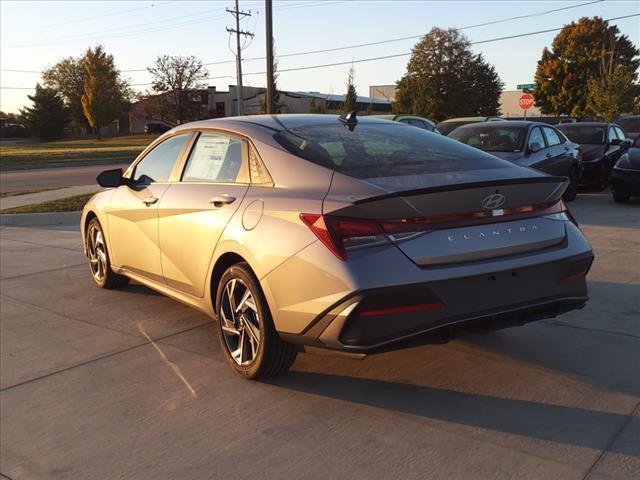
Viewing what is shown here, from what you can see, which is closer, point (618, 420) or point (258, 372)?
point (618, 420)

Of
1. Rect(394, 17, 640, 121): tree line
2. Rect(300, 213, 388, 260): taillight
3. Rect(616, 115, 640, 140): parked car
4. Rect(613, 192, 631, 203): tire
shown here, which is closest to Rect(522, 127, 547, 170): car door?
Rect(613, 192, 631, 203): tire

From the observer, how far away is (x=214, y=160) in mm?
4441

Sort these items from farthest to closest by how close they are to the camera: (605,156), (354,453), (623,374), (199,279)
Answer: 1. (605,156)
2. (199,279)
3. (623,374)
4. (354,453)

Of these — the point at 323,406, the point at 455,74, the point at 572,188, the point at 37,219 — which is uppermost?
the point at 455,74

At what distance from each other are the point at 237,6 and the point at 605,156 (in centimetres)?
4128

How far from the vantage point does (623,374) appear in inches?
146

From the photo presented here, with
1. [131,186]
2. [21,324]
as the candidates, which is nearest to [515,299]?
[131,186]

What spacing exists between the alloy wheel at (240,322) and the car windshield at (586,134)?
495 inches

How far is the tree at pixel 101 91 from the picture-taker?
2534 inches

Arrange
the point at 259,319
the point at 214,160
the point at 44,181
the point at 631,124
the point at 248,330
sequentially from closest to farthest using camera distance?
the point at 259,319
the point at 248,330
the point at 214,160
the point at 631,124
the point at 44,181

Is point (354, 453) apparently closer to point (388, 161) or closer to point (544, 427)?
point (544, 427)

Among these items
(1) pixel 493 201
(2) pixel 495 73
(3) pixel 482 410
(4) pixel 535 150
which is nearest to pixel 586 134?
(4) pixel 535 150

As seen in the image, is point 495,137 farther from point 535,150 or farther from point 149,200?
point 149,200

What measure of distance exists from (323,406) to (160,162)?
2.65 meters
